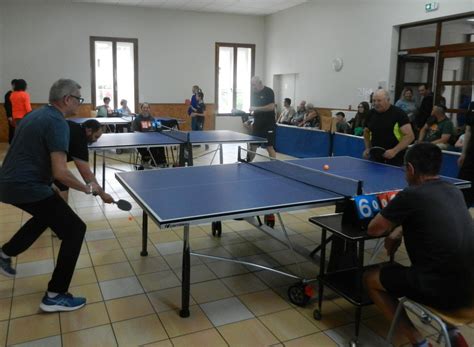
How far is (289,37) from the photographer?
1248cm

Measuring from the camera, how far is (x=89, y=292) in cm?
318

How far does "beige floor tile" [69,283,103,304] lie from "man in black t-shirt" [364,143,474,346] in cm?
202

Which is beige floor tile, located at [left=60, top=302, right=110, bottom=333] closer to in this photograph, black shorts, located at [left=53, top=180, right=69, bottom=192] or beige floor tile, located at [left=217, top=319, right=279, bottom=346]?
beige floor tile, located at [left=217, top=319, right=279, bottom=346]

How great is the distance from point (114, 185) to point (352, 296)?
16.1ft

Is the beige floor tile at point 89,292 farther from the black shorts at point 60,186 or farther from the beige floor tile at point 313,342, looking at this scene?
the beige floor tile at point 313,342

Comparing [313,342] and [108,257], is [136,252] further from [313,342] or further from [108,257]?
[313,342]

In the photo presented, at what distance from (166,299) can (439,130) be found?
524cm

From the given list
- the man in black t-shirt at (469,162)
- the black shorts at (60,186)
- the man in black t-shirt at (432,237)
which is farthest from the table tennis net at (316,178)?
the black shorts at (60,186)

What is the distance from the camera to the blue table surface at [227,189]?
2.61m

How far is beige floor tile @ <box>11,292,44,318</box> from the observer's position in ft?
9.44

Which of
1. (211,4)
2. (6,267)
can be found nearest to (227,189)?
(6,267)

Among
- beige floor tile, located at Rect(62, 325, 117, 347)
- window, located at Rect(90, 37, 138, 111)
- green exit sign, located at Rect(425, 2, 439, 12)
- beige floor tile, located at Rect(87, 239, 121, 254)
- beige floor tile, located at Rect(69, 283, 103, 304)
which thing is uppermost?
green exit sign, located at Rect(425, 2, 439, 12)

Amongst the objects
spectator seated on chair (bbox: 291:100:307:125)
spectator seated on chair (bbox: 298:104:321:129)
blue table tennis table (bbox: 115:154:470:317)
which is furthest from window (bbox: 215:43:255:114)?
blue table tennis table (bbox: 115:154:470:317)

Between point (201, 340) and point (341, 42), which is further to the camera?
point (341, 42)
